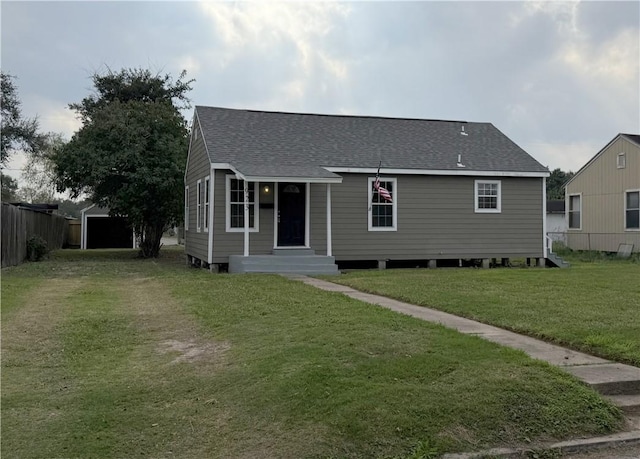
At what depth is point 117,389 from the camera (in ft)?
16.6

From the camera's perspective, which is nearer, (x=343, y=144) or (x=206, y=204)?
(x=206, y=204)

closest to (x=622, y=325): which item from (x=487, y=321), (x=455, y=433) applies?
(x=487, y=321)

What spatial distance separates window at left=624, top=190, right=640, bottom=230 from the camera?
75.8ft

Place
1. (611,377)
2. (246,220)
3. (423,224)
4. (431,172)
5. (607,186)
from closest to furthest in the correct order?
(611,377) → (246,220) → (431,172) → (423,224) → (607,186)

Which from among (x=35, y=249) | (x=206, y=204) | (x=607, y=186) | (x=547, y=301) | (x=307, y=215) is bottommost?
(x=547, y=301)

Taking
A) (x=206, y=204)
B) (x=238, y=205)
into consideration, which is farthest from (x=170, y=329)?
(x=206, y=204)

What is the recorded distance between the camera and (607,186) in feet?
81.6

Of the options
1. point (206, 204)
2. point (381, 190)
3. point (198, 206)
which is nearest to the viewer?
point (381, 190)

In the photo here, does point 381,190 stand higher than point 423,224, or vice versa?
point 381,190

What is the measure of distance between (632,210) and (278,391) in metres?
22.9

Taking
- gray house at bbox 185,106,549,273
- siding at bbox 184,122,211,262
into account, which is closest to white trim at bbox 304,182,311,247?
gray house at bbox 185,106,549,273

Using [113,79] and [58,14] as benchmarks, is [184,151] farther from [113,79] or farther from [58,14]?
[113,79]

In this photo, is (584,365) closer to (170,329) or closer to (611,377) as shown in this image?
(611,377)

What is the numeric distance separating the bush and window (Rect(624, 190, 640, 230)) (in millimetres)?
22443
